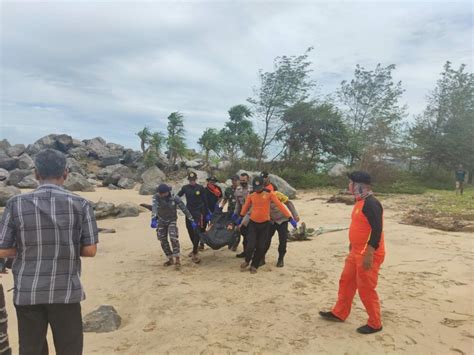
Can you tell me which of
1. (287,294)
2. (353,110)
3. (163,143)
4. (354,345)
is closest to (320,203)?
(287,294)

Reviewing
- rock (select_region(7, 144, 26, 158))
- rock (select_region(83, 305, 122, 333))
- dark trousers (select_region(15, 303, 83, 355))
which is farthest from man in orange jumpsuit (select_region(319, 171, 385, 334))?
rock (select_region(7, 144, 26, 158))

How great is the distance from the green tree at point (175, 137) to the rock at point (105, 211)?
44.5 feet

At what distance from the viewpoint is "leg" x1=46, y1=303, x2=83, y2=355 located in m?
2.63

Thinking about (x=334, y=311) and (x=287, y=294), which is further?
(x=287, y=294)

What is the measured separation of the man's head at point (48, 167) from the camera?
263 centimetres

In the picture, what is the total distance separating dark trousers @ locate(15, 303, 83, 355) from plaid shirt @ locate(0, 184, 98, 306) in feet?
0.26

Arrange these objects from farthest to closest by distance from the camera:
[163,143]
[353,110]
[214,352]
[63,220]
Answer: [353,110], [163,143], [214,352], [63,220]

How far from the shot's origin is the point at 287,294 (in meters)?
5.62

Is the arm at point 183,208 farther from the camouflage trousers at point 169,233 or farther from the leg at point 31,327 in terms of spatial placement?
the leg at point 31,327

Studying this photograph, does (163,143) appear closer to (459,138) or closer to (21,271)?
(459,138)

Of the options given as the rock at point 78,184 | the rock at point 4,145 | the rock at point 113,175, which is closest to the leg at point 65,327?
the rock at point 78,184

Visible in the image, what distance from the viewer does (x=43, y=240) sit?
2561 mm

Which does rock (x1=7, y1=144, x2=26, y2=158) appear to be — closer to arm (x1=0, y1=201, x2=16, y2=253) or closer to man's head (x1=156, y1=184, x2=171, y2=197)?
man's head (x1=156, y1=184, x2=171, y2=197)

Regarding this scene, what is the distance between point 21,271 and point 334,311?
346cm
